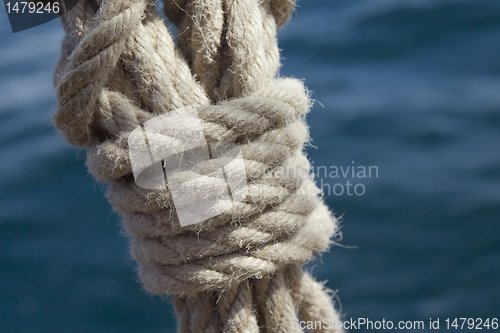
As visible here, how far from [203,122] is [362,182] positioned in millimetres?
1061

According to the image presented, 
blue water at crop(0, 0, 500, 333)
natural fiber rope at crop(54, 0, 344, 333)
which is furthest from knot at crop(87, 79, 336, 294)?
blue water at crop(0, 0, 500, 333)

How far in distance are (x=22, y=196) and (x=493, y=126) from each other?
5.62ft

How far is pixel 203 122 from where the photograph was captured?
0.65 m

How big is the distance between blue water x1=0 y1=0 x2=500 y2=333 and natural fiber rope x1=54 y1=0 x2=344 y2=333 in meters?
0.79

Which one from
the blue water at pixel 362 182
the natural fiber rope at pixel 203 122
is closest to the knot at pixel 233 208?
the natural fiber rope at pixel 203 122

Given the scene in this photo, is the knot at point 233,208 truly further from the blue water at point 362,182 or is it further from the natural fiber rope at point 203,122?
the blue water at point 362,182

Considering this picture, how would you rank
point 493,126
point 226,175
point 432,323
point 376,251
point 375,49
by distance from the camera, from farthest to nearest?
point 375,49 → point 493,126 → point 376,251 → point 432,323 → point 226,175

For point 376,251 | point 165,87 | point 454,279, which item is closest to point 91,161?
point 165,87

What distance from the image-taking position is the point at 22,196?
5.56ft

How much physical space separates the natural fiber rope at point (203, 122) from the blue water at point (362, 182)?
2.60ft

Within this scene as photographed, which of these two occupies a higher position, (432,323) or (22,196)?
(22,196)

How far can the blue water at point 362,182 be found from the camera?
146 centimetres

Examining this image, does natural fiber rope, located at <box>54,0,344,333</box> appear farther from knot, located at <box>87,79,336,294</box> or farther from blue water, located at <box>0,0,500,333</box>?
blue water, located at <box>0,0,500,333</box>

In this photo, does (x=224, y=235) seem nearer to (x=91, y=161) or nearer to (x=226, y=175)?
(x=226, y=175)
